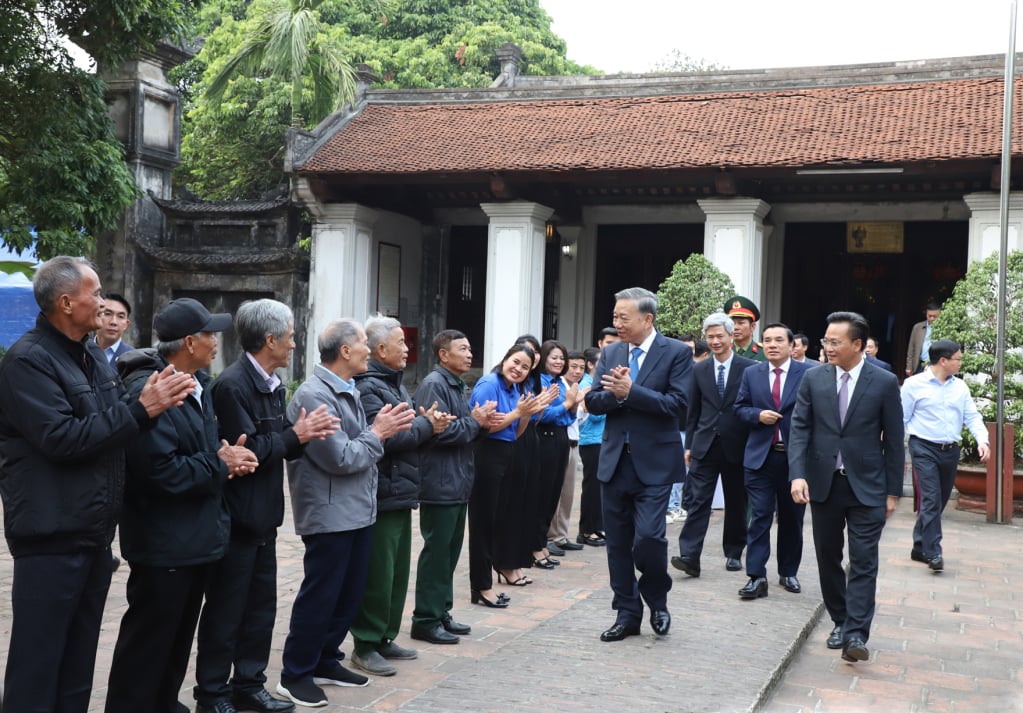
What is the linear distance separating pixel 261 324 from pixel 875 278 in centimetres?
1461

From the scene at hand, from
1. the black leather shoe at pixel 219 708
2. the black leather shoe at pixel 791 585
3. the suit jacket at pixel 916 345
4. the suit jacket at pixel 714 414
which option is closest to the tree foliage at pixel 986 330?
the suit jacket at pixel 916 345

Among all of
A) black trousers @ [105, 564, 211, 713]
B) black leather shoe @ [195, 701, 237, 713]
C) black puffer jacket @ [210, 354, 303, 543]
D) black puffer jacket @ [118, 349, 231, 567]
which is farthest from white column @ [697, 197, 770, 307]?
black trousers @ [105, 564, 211, 713]

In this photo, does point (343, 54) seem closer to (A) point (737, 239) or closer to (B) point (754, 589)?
(A) point (737, 239)

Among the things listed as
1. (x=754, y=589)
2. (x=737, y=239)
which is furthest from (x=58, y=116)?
(x=737, y=239)

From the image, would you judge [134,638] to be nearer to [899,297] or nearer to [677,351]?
[677,351]

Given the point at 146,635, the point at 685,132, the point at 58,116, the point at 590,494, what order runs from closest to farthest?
the point at 146,635 → the point at 590,494 → the point at 58,116 → the point at 685,132

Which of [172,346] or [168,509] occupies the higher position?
[172,346]

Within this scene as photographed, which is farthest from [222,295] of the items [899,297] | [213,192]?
[899,297]

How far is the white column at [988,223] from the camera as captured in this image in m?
14.3

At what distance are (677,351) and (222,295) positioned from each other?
548 inches

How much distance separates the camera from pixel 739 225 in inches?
615

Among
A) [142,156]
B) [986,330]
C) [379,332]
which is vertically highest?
[142,156]

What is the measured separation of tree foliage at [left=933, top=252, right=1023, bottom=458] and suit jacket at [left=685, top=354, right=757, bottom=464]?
4542 mm

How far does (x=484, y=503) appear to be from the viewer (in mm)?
6488
